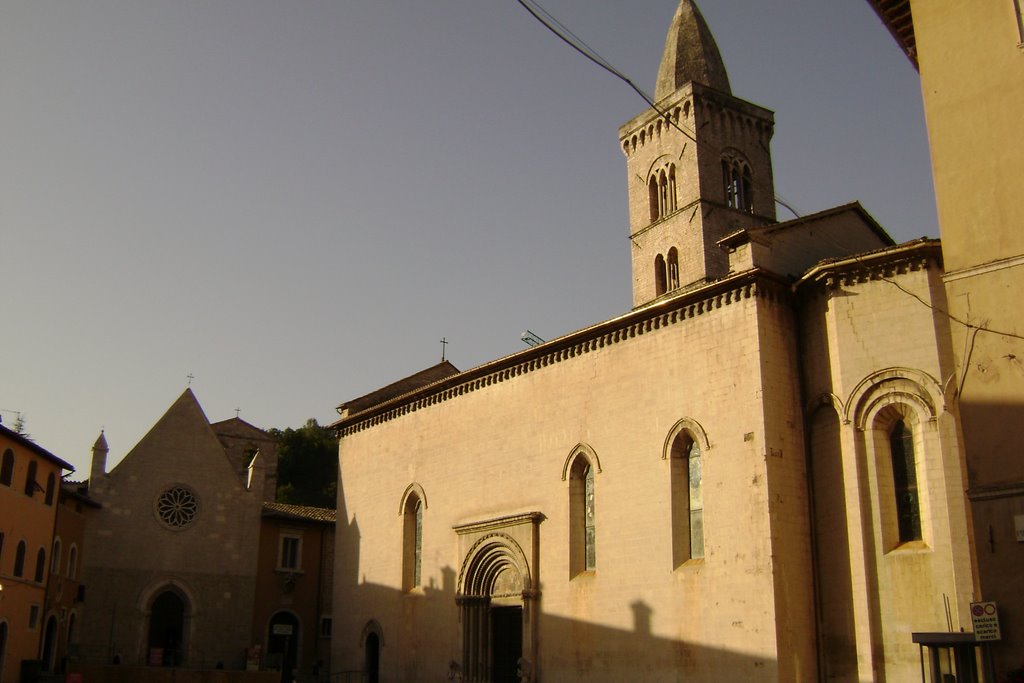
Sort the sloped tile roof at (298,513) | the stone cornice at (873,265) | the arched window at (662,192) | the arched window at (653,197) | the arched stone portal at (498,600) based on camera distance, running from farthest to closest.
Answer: the arched window at (653,197), the arched window at (662,192), the sloped tile roof at (298,513), the arched stone portal at (498,600), the stone cornice at (873,265)

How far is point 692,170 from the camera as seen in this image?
130 ft

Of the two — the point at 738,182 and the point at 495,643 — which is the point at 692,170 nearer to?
the point at 738,182

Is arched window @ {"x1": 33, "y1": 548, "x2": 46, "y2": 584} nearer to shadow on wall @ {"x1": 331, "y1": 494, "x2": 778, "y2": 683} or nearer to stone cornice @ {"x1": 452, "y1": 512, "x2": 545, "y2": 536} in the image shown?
shadow on wall @ {"x1": 331, "y1": 494, "x2": 778, "y2": 683}

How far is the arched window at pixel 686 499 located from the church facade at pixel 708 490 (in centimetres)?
5

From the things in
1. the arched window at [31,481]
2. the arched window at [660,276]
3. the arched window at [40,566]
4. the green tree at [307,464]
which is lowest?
the arched window at [40,566]

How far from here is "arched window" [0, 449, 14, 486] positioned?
83.4 ft

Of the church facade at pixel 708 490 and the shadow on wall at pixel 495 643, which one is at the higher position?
the church facade at pixel 708 490

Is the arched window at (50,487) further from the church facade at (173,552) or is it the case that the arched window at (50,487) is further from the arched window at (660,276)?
the arched window at (660,276)

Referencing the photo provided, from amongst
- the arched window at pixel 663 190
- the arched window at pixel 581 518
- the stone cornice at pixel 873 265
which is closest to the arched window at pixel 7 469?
the arched window at pixel 581 518

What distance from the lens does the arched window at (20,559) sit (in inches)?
1033

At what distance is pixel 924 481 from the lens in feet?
56.6

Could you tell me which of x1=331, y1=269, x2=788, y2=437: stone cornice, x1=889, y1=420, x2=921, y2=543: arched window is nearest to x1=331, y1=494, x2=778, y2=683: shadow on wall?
x1=889, y1=420, x2=921, y2=543: arched window

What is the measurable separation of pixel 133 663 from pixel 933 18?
2918 cm

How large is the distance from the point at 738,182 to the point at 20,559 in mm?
30115
